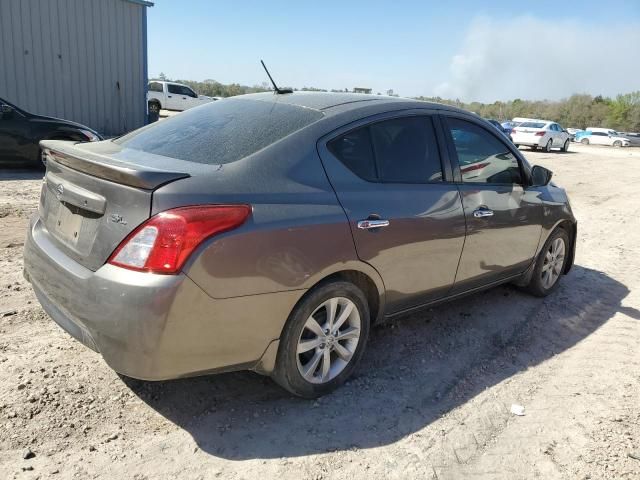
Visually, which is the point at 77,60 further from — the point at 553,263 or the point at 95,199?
the point at 95,199

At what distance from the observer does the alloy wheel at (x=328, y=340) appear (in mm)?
2969

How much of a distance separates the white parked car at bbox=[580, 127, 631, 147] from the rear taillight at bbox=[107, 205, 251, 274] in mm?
47275

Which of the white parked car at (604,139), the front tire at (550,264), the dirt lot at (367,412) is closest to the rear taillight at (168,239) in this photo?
the dirt lot at (367,412)

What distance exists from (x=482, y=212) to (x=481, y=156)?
0.48 metres

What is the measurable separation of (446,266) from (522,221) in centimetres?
108

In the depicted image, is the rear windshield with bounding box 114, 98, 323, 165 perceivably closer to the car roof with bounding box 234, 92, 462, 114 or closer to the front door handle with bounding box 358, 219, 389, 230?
the car roof with bounding box 234, 92, 462, 114

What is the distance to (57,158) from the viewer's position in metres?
3.04

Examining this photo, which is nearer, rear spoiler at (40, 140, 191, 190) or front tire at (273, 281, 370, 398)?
rear spoiler at (40, 140, 191, 190)

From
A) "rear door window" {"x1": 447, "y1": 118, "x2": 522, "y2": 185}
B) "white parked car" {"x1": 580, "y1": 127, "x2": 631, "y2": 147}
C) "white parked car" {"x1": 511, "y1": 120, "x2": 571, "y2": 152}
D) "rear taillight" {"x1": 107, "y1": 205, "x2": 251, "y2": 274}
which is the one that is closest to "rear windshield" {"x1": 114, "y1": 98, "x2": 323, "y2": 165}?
"rear taillight" {"x1": 107, "y1": 205, "x2": 251, "y2": 274}

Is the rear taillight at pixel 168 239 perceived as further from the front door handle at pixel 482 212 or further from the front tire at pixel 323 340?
the front door handle at pixel 482 212

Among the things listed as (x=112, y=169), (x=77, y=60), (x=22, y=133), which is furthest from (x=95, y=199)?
(x=77, y=60)

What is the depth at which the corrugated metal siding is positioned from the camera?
1449cm

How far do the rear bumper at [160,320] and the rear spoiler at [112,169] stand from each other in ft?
1.36

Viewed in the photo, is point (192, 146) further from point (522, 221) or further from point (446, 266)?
point (522, 221)
